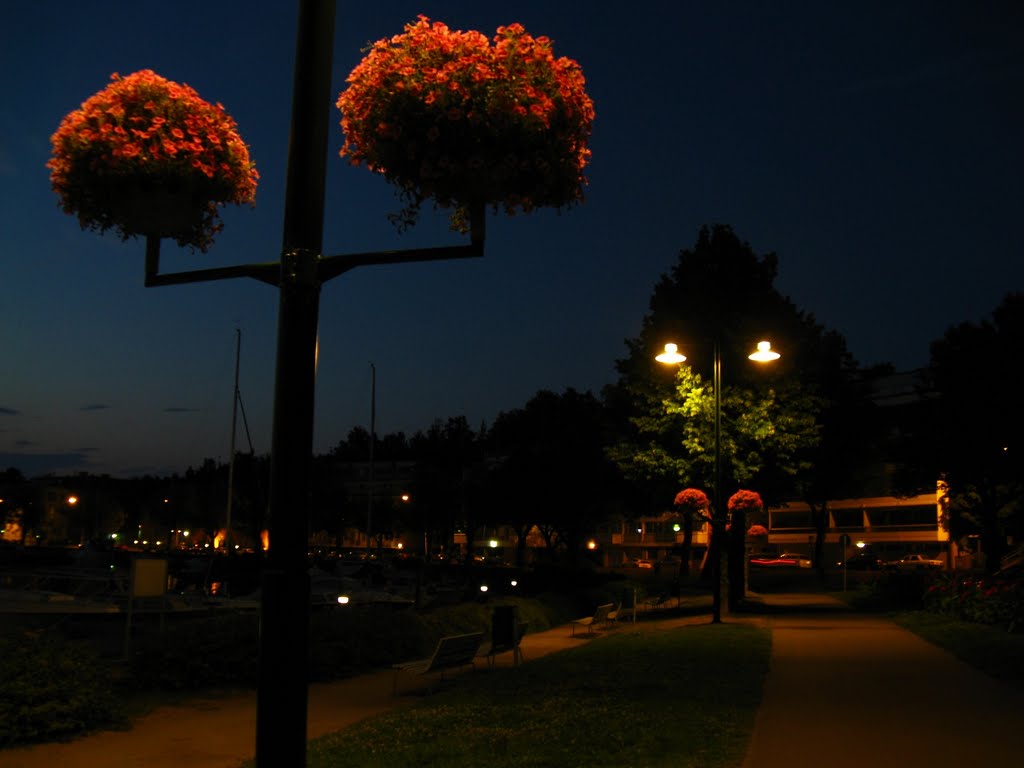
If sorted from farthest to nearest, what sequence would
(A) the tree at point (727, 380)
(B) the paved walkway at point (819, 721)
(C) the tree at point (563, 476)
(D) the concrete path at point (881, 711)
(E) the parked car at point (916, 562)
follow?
(E) the parked car at point (916, 562), (C) the tree at point (563, 476), (A) the tree at point (727, 380), (B) the paved walkway at point (819, 721), (D) the concrete path at point (881, 711)

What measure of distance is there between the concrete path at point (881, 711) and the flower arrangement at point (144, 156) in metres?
6.55

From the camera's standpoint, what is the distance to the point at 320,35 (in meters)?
4.62

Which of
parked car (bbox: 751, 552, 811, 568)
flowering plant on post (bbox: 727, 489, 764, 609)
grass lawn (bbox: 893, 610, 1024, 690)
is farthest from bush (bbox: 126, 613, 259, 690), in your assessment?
parked car (bbox: 751, 552, 811, 568)

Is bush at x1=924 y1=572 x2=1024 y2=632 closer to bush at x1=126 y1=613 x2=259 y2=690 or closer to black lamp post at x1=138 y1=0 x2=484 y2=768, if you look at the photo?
bush at x1=126 y1=613 x2=259 y2=690

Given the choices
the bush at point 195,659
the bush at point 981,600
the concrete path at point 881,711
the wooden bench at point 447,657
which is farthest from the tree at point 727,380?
the bush at point 195,659

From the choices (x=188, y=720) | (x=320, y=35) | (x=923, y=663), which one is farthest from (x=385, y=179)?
(x=923, y=663)

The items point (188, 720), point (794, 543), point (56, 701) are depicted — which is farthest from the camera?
point (794, 543)

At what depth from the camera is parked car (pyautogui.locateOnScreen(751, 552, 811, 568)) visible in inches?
3308

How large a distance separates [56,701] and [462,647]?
239 inches

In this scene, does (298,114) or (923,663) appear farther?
(923,663)

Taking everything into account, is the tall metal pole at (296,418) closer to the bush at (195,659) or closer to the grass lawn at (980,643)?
the bush at (195,659)

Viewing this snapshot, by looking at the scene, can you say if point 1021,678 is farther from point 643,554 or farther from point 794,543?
point 643,554

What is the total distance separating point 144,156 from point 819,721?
30.2ft

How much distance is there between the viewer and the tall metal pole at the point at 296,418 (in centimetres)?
420
